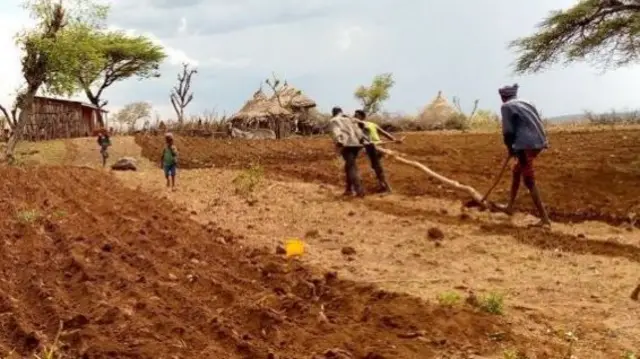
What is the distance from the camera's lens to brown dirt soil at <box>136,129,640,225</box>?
12.8m

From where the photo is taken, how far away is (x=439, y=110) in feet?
127

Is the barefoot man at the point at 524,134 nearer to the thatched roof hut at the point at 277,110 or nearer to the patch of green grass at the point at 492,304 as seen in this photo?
the patch of green grass at the point at 492,304

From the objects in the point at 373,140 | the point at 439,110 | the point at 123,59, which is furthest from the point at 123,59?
the point at 373,140

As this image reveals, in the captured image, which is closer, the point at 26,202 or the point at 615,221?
the point at 615,221

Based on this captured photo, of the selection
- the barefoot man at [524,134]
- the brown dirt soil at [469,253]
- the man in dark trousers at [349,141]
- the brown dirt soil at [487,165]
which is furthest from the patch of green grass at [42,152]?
the barefoot man at [524,134]

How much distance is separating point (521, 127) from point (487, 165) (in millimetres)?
7346

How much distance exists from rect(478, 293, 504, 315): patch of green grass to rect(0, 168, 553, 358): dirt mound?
0.56ft

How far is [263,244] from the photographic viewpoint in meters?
9.59

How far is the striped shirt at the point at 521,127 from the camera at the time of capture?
10.3 metres

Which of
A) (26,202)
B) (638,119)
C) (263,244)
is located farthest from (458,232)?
(638,119)

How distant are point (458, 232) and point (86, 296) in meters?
4.74

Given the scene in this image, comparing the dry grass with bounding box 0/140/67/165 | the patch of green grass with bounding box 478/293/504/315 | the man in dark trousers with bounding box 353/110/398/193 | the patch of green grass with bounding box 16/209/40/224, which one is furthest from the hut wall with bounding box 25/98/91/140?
the patch of green grass with bounding box 478/293/504/315

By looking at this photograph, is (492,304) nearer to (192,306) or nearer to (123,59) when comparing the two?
(192,306)

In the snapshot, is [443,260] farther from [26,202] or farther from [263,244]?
[26,202]
